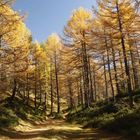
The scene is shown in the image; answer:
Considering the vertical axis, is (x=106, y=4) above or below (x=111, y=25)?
above

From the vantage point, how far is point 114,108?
2012cm

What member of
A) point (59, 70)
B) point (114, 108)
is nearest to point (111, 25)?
point (114, 108)

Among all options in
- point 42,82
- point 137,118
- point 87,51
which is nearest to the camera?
point 137,118

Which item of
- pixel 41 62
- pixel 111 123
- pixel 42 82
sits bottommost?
pixel 111 123

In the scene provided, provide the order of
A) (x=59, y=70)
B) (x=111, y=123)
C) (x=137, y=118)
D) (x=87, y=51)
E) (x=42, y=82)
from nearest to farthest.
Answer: (x=137, y=118) → (x=111, y=123) → (x=87, y=51) → (x=59, y=70) → (x=42, y=82)

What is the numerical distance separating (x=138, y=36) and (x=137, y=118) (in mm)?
8844

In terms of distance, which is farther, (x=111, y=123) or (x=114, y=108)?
(x=114, y=108)

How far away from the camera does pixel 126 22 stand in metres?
19.3

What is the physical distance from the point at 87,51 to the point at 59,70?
31.3 ft

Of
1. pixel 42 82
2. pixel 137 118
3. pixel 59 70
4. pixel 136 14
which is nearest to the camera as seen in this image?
pixel 137 118

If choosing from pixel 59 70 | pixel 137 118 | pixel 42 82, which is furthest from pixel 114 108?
pixel 42 82

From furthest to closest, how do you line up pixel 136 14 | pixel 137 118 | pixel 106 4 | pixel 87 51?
pixel 87 51 < pixel 106 4 < pixel 136 14 < pixel 137 118

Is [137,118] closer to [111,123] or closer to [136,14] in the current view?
[111,123]

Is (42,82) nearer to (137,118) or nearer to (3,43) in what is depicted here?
(3,43)
